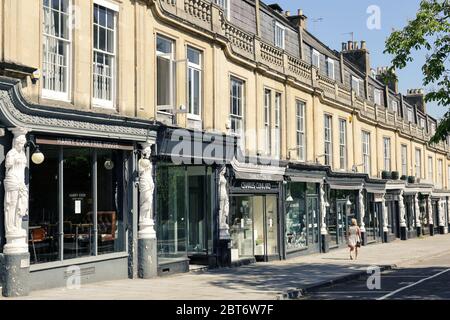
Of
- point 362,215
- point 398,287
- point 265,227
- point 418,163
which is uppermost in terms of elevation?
point 418,163

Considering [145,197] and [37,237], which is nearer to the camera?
[37,237]

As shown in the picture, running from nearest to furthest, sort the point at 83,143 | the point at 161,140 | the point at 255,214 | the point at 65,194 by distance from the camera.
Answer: the point at 65,194
the point at 83,143
the point at 161,140
the point at 255,214

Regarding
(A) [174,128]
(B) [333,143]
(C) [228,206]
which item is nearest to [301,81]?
(B) [333,143]

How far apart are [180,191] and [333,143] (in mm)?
13885

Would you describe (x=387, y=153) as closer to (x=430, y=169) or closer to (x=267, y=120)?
(x=430, y=169)

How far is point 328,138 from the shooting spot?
98.6 feet

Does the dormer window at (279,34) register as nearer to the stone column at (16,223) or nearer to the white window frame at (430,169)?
the stone column at (16,223)

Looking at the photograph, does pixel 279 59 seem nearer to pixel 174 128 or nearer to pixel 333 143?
pixel 333 143

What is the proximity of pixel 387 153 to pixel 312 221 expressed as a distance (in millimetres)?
14498

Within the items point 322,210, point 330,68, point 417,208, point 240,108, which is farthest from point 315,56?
point 417,208

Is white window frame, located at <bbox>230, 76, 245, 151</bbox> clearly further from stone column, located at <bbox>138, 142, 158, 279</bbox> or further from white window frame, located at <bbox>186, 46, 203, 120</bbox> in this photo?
stone column, located at <bbox>138, 142, 158, 279</bbox>

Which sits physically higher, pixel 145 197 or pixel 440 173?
pixel 440 173

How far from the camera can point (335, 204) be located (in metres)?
30.1

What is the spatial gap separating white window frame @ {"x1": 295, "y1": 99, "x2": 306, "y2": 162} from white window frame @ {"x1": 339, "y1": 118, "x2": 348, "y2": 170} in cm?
520
